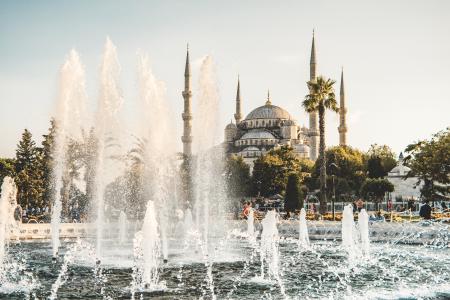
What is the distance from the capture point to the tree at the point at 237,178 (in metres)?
61.5

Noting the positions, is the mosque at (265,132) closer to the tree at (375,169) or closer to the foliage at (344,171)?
the foliage at (344,171)

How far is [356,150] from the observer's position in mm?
65625

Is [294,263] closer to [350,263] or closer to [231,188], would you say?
[350,263]

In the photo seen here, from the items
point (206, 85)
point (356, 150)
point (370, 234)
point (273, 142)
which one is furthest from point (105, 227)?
point (273, 142)

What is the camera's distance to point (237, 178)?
62656mm

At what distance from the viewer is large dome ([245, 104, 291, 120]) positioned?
99312mm

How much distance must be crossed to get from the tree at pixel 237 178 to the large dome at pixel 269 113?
115 feet

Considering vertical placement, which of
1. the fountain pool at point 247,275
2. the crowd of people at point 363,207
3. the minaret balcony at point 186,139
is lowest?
the fountain pool at point 247,275

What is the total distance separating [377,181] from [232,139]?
58840 mm

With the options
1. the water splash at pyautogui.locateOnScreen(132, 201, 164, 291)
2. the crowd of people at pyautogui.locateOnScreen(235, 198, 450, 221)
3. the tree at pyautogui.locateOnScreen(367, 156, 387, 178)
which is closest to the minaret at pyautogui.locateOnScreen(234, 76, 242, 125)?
the tree at pyautogui.locateOnScreen(367, 156, 387, 178)

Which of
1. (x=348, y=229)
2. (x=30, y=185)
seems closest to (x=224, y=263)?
(x=348, y=229)

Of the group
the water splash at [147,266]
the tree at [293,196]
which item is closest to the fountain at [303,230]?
the water splash at [147,266]

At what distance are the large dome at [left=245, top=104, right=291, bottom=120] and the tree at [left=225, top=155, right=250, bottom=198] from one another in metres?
35.1

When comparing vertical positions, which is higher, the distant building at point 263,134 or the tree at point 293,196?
the distant building at point 263,134
